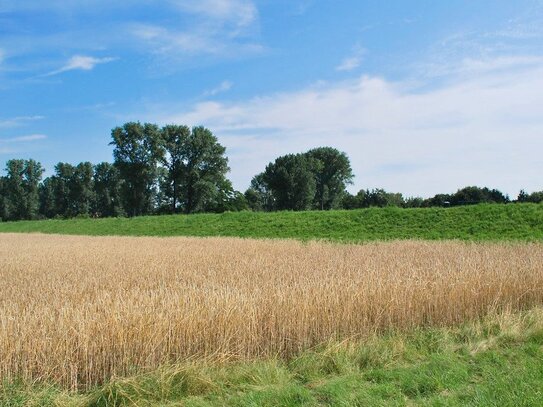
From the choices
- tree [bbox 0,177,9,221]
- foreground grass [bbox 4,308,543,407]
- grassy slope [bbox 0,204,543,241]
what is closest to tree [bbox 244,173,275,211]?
grassy slope [bbox 0,204,543,241]

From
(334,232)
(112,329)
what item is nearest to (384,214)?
(334,232)

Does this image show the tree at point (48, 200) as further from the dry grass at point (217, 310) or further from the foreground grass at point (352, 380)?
the foreground grass at point (352, 380)

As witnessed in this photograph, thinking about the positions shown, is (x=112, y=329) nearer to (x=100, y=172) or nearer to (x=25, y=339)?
(x=25, y=339)

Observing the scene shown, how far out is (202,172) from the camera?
246ft

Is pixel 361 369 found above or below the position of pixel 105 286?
below

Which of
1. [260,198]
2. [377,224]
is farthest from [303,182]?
[377,224]

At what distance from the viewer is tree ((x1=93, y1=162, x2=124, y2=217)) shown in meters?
101

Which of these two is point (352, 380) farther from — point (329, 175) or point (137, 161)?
point (329, 175)

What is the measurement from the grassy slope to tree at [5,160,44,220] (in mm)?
64391

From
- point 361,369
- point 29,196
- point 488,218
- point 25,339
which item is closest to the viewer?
point 25,339

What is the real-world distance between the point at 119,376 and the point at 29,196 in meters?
105

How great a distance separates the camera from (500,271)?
35.3 feet

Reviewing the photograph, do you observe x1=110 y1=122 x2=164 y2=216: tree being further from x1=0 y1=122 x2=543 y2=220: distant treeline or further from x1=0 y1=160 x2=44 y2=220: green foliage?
x1=0 y1=160 x2=44 y2=220: green foliage

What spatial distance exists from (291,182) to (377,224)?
5225 centimetres
